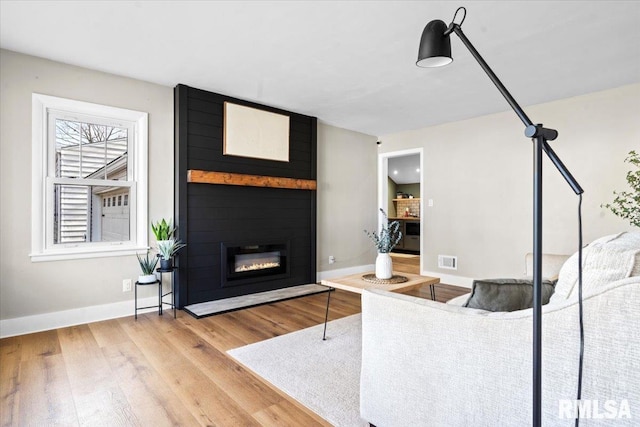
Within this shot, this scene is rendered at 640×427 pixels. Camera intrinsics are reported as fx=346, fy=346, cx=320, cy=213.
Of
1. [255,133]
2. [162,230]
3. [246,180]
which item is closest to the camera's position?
[162,230]

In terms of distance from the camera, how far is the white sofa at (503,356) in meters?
0.95

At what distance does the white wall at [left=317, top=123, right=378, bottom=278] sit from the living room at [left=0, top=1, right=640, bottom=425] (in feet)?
0.09

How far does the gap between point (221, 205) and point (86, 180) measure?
133 centimetres

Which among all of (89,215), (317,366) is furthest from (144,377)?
(89,215)

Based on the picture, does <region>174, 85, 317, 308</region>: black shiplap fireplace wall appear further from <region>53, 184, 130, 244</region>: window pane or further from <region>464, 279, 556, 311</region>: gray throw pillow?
<region>464, 279, 556, 311</region>: gray throw pillow

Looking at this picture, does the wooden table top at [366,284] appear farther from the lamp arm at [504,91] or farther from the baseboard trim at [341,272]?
the baseboard trim at [341,272]

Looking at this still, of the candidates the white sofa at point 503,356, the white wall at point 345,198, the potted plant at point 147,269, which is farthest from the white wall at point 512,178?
the potted plant at point 147,269

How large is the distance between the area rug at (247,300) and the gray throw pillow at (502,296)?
8.97 feet

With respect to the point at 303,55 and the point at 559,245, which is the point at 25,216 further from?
the point at 559,245

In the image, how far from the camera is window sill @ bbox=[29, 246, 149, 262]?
120 inches

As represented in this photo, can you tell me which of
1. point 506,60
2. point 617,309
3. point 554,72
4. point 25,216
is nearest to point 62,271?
point 25,216

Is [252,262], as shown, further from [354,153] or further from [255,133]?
[354,153]

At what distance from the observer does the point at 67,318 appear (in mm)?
3168

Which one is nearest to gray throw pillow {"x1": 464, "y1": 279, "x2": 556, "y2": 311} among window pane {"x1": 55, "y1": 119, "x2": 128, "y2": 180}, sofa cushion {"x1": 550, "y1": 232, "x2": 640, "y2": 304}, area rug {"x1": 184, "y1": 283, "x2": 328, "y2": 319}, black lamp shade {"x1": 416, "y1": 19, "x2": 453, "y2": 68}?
sofa cushion {"x1": 550, "y1": 232, "x2": 640, "y2": 304}
